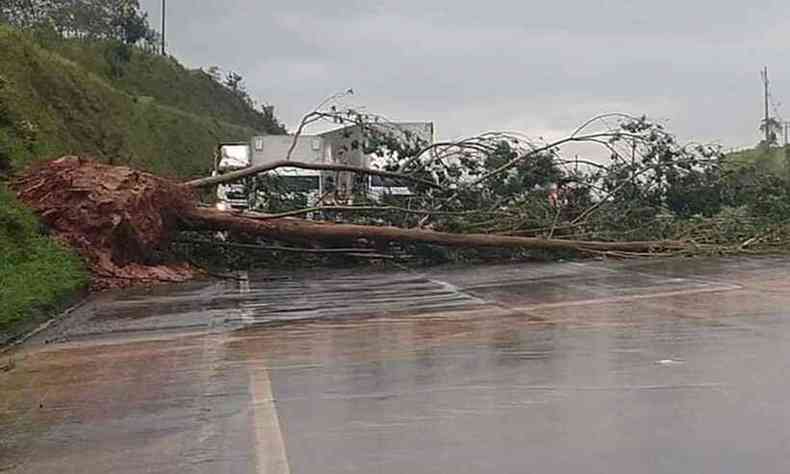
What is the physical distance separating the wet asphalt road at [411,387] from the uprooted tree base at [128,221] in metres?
3.74

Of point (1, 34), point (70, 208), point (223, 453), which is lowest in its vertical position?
point (223, 453)

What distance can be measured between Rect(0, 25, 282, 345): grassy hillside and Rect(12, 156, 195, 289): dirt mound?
Result: 561mm

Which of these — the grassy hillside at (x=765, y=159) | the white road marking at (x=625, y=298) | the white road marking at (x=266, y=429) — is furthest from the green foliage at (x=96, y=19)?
the white road marking at (x=266, y=429)

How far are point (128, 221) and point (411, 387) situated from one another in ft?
37.7

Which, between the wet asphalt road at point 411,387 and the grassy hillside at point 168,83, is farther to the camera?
the grassy hillside at point 168,83

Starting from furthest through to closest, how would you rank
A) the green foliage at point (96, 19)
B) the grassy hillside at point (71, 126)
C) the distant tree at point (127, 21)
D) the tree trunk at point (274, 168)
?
the distant tree at point (127, 21) < the green foliage at point (96, 19) < the tree trunk at point (274, 168) < the grassy hillside at point (71, 126)

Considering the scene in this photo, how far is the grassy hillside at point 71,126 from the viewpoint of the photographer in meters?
14.8

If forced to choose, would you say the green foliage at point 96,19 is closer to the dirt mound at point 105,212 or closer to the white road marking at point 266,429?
the dirt mound at point 105,212

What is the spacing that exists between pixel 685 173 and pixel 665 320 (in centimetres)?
1316

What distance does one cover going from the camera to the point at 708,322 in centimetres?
1130

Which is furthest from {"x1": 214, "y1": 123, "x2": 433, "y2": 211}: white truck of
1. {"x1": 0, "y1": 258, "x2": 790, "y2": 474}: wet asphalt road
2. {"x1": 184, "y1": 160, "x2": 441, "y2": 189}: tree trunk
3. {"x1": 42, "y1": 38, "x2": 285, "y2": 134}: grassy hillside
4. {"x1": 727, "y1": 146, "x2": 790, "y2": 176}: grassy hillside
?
{"x1": 42, "y1": 38, "x2": 285, "y2": 134}: grassy hillside

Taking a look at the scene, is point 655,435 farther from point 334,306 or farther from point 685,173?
point 685,173

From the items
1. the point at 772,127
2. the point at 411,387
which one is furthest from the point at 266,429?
the point at 772,127

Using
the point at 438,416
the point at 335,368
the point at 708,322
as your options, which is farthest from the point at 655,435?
the point at 708,322
